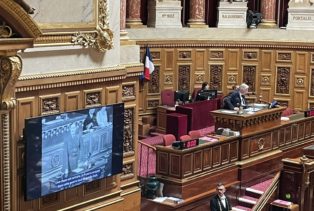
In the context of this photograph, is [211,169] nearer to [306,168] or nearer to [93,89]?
[306,168]

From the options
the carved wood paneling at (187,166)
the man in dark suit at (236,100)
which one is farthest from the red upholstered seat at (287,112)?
the carved wood paneling at (187,166)

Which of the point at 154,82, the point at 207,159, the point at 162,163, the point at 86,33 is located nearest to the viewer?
the point at 86,33

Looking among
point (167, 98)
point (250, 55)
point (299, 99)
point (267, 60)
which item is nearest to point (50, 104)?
point (167, 98)

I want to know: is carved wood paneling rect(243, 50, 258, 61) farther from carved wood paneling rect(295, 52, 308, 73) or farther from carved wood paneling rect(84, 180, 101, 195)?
carved wood paneling rect(84, 180, 101, 195)

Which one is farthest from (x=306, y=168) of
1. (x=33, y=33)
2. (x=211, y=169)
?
(x=33, y=33)

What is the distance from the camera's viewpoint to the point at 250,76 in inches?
677

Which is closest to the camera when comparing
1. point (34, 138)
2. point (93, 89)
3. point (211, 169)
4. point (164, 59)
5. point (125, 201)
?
point (34, 138)

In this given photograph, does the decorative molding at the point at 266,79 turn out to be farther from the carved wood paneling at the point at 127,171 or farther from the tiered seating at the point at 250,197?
the carved wood paneling at the point at 127,171

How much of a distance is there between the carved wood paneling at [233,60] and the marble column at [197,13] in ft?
3.41

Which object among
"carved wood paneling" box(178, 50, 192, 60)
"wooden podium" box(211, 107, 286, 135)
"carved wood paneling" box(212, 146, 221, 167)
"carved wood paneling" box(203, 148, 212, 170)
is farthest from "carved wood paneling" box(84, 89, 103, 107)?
"carved wood paneling" box(178, 50, 192, 60)

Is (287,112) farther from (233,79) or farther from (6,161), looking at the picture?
(6,161)

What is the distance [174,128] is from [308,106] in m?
4.55

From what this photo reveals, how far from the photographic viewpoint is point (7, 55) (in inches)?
275

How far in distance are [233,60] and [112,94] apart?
27.0 feet
